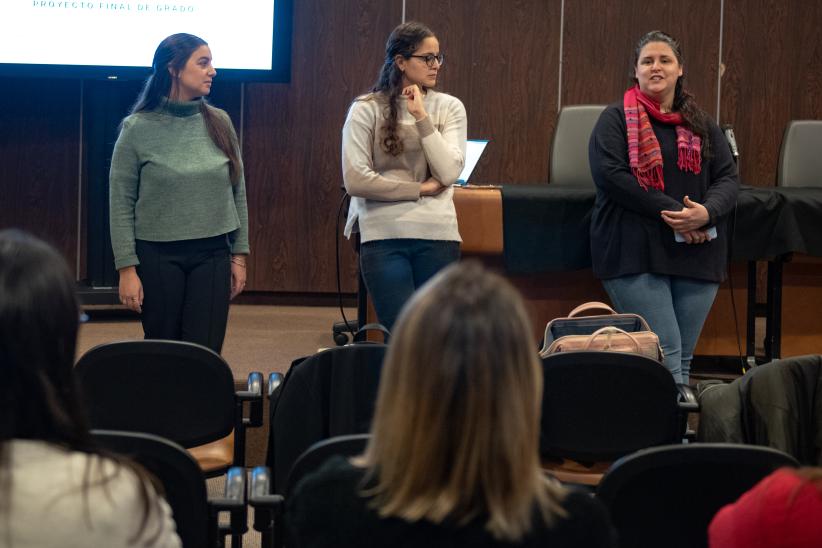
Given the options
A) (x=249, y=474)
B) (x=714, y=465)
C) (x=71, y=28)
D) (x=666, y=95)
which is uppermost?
(x=71, y=28)

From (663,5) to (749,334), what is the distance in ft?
9.10

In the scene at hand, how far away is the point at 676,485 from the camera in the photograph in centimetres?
204

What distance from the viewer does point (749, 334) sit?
16.5ft

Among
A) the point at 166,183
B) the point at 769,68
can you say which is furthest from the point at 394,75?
the point at 769,68

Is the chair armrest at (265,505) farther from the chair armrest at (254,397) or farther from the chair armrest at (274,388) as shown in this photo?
the chair armrest at (254,397)

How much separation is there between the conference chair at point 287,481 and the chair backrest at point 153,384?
0.57 m

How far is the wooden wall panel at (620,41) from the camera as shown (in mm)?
7020

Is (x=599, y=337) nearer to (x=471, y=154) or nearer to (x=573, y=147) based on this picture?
(x=471, y=154)

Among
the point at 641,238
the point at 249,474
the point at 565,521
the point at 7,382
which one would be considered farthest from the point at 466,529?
the point at 641,238

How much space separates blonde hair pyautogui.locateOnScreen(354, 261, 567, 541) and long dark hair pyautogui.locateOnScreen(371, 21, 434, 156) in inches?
98.9

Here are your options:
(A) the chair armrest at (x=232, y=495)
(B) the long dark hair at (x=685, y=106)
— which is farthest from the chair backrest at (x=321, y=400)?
(B) the long dark hair at (x=685, y=106)

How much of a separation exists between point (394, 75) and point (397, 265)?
650 millimetres

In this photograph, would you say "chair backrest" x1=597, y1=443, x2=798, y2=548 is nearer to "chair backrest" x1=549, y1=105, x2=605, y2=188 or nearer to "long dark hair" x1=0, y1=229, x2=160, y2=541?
"long dark hair" x1=0, y1=229, x2=160, y2=541

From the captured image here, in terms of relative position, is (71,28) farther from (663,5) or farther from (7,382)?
(7,382)
